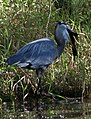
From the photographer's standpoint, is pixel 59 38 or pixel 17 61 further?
pixel 59 38

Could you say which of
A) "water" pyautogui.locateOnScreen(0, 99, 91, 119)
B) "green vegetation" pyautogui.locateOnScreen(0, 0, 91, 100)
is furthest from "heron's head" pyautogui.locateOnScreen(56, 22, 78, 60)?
"water" pyautogui.locateOnScreen(0, 99, 91, 119)

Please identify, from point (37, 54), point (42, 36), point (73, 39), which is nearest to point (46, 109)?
point (37, 54)

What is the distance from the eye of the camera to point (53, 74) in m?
8.59

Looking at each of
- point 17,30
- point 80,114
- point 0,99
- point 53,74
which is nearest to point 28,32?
point 17,30

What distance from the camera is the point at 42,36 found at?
9.73 metres

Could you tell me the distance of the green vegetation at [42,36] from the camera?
8.48 metres

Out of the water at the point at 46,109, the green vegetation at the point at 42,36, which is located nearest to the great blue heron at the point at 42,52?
the green vegetation at the point at 42,36

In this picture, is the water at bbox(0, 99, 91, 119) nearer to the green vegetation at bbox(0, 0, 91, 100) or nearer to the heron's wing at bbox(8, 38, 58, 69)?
the green vegetation at bbox(0, 0, 91, 100)

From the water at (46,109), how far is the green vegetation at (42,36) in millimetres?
250

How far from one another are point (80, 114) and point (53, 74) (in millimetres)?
1577

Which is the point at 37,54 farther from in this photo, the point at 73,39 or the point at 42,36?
the point at 42,36

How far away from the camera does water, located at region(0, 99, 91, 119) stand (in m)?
7.11

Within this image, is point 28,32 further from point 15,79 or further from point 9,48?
point 15,79

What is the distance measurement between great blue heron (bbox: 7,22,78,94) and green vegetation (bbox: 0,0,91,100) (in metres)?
0.14
